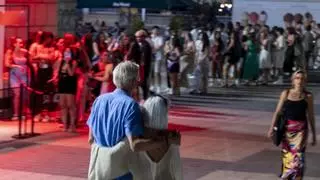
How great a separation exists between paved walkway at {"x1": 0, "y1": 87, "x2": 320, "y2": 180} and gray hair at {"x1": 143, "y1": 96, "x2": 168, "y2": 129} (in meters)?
4.84

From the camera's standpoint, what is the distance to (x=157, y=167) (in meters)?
5.62

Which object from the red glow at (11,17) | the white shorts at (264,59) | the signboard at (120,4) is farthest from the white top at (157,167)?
the white shorts at (264,59)

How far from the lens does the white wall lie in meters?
29.2

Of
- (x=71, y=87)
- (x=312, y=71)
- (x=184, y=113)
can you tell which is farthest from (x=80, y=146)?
(x=312, y=71)

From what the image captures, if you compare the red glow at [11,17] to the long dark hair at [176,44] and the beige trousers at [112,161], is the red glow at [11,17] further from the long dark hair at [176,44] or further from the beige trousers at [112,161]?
the beige trousers at [112,161]

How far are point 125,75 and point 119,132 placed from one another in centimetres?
41

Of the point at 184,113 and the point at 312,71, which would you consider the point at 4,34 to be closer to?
the point at 184,113

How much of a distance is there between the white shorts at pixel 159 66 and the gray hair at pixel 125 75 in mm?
14872

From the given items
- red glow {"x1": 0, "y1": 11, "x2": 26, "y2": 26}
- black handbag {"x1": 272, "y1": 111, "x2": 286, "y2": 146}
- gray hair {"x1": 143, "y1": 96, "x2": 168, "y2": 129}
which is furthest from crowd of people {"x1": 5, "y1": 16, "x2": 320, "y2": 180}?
red glow {"x1": 0, "y1": 11, "x2": 26, "y2": 26}

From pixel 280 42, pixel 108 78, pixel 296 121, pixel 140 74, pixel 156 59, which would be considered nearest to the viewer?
pixel 296 121

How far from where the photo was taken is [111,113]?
5531mm

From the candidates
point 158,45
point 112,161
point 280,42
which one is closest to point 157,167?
point 112,161

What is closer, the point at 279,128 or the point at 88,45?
the point at 279,128

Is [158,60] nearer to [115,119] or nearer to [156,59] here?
[156,59]
